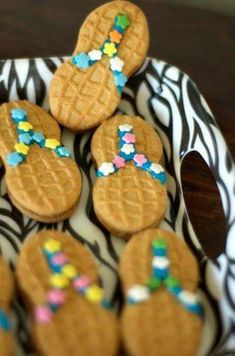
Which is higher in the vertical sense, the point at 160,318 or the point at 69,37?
the point at 69,37

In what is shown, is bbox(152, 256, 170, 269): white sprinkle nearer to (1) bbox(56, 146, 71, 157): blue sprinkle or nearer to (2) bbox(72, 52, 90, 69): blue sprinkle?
(1) bbox(56, 146, 71, 157): blue sprinkle

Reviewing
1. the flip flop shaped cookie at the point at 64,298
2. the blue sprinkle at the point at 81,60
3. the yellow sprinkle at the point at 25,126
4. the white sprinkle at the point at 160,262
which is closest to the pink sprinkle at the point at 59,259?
the flip flop shaped cookie at the point at 64,298

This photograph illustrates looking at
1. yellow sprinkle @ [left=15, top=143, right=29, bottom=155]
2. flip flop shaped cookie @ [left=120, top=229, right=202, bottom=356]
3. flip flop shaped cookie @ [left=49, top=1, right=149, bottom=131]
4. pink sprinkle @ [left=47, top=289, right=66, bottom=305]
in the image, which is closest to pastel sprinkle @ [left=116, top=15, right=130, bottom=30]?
flip flop shaped cookie @ [left=49, top=1, right=149, bottom=131]

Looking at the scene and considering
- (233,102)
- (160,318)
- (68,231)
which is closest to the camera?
(160,318)

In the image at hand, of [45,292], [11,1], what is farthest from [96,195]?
[11,1]

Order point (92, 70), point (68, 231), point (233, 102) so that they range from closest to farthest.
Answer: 1. point (68, 231)
2. point (92, 70)
3. point (233, 102)

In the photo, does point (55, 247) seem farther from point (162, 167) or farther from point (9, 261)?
point (162, 167)

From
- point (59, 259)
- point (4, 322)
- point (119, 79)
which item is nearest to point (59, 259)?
point (59, 259)
